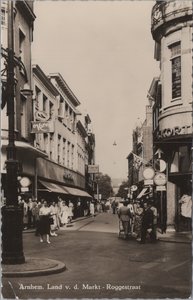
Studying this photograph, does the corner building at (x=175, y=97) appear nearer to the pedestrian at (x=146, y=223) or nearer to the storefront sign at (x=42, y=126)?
the pedestrian at (x=146, y=223)

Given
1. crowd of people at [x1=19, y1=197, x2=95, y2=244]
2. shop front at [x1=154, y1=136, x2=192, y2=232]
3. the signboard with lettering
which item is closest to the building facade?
crowd of people at [x1=19, y1=197, x2=95, y2=244]

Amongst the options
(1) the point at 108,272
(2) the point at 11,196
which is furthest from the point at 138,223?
(2) the point at 11,196

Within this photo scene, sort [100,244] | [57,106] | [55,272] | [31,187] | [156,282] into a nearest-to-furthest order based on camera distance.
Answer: [156,282] → [55,272] → [100,244] → [31,187] → [57,106]

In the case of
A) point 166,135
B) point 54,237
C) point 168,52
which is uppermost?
point 168,52

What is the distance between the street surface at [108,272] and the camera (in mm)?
8906

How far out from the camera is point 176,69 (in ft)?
71.1

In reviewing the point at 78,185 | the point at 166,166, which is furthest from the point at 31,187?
the point at 78,185

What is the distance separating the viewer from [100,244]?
19.1 meters

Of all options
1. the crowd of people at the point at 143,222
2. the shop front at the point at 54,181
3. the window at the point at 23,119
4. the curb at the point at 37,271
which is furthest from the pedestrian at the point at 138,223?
the shop front at the point at 54,181

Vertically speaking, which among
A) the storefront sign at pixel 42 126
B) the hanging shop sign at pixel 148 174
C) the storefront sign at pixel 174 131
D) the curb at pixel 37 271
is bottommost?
the curb at pixel 37 271

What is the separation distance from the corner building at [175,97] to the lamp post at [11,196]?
959 centimetres

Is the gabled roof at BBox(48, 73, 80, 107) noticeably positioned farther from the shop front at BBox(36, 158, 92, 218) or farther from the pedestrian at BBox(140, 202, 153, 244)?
the pedestrian at BBox(140, 202, 153, 244)

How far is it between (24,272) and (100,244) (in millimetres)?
8121

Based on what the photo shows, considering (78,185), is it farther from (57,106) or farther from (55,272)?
(55,272)
